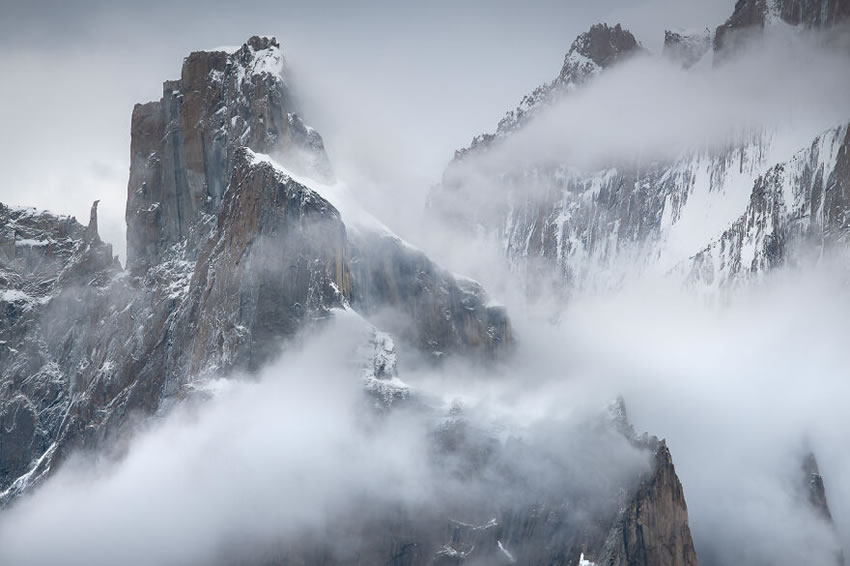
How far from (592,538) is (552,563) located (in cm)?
589

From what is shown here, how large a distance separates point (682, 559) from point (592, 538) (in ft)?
35.7

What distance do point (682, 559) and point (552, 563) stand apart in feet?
50.3

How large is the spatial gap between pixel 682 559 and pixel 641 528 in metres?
6.48

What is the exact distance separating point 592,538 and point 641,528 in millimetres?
5983

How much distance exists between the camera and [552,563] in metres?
200

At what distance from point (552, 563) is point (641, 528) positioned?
11.7 meters

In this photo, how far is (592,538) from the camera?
198125 mm

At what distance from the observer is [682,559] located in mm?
197875

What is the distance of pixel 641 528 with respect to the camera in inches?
7736
